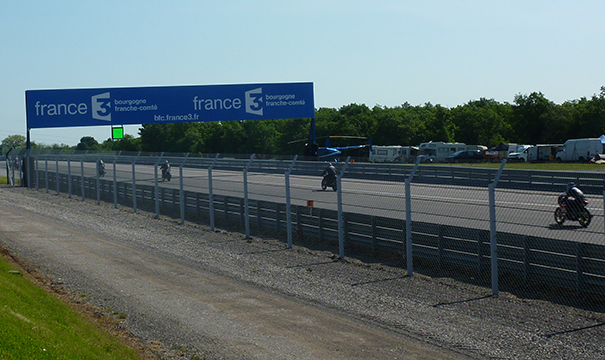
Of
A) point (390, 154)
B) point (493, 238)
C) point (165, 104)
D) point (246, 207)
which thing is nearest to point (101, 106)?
point (165, 104)

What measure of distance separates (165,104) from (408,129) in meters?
48.7

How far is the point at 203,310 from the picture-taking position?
891 cm

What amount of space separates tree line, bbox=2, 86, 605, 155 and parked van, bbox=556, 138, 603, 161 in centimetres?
1721

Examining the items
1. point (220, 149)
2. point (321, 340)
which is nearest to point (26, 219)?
point (321, 340)

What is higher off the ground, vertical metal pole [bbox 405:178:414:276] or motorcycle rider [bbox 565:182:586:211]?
motorcycle rider [bbox 565:182:586:211]

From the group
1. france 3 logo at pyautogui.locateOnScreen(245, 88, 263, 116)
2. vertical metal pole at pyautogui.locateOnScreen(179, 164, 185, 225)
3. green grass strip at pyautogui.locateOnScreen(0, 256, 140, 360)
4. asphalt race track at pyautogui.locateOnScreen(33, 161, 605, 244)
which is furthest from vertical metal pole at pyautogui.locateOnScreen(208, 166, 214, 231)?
france 3 logo at pyautogui.locateOnScreen(245, 88, 263, 116)

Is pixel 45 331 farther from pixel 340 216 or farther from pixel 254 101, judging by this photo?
pixel 254 101

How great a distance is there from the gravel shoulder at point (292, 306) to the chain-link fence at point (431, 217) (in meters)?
0.55

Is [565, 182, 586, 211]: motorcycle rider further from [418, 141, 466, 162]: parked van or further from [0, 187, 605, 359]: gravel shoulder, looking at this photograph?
[418, 141, 466, 162]: parked van

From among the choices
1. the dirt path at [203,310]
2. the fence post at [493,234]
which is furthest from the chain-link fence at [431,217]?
the dirt path at [203,310]

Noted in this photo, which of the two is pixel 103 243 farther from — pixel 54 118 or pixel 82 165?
pixel 54 118

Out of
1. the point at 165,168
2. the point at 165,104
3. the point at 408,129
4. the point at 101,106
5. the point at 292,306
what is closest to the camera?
the point at 292,306

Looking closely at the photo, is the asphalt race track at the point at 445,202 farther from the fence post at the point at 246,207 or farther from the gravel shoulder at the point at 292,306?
the gravel shoulder at the point at 292,306

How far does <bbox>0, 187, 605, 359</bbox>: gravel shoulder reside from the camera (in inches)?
284
